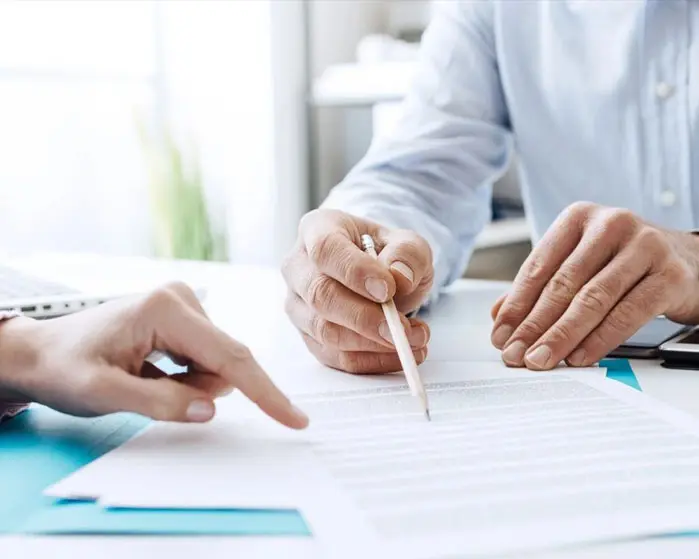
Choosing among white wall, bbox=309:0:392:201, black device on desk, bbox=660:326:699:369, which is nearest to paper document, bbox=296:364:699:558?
black device on desk, bbox=660:326:699:369

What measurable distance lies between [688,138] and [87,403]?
2.86ft

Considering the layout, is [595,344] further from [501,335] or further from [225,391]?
[225,391]

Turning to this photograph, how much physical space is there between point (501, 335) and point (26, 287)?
18.3 inches

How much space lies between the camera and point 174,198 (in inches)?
88.7

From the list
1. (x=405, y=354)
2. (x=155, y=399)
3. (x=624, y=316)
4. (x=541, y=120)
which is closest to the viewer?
(x=155, y=399)

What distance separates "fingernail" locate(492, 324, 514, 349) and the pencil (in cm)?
10

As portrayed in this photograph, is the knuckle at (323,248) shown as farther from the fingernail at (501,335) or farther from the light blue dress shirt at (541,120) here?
the light blue dress shirt at (541,120)

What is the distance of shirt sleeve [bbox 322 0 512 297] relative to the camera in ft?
3.62

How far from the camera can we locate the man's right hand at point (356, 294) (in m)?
0.66

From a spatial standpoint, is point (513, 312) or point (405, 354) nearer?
point (405, 354)

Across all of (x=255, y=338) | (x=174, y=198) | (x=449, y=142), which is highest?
(x=449, y=142)

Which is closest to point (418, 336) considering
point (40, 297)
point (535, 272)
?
point (535, 272)

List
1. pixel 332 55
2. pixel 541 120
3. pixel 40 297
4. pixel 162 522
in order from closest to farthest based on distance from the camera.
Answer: pixel 162 522, pixel 40 297, pixel 541 120, pixel 332 55

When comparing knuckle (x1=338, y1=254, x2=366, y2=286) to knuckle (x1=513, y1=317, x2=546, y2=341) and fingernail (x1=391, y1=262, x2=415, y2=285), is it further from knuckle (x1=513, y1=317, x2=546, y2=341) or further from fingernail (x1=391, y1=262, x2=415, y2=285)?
knuckle (x1=513, y1=317, x2=546, y2=341)
